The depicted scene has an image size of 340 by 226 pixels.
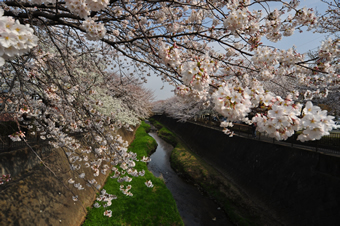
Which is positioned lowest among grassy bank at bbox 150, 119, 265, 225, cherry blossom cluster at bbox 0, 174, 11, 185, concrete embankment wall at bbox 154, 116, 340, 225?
grassy bank at bbox 150, 119, 265, 225

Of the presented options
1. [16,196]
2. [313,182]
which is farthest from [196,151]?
[16,196]

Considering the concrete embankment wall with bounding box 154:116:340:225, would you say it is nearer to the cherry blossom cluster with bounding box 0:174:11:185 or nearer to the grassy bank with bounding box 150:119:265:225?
the grassy bank with bounding box 150:119:265:225

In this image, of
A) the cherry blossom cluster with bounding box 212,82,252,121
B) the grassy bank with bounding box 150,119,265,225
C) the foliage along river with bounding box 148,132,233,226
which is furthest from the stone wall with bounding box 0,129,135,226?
the grassy bank with bounding box 150,119,265,225

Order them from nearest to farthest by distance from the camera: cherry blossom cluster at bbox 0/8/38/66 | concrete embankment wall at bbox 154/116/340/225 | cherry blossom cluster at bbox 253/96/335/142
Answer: cherry blossom cluster at bbox 0/8/38/66 < cherry blossom cluster at bbox 253/96/335/142 < concrete embankment wall at bbox 154/116/340/225

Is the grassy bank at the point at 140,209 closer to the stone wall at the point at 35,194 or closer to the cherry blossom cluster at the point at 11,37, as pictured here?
the stone wall at the point at 35,194

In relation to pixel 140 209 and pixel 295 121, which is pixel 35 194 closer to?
pixel 140 209

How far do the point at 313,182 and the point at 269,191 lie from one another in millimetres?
2414

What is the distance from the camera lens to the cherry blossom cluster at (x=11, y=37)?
1442mm

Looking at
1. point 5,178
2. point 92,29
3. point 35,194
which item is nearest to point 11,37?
point 92,29

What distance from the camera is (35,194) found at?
19.0 feet

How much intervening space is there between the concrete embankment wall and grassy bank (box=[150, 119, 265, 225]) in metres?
0.84

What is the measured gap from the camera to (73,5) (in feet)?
8.57

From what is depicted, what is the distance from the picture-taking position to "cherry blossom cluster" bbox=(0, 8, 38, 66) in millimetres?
1442

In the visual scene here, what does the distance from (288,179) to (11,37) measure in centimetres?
1181
